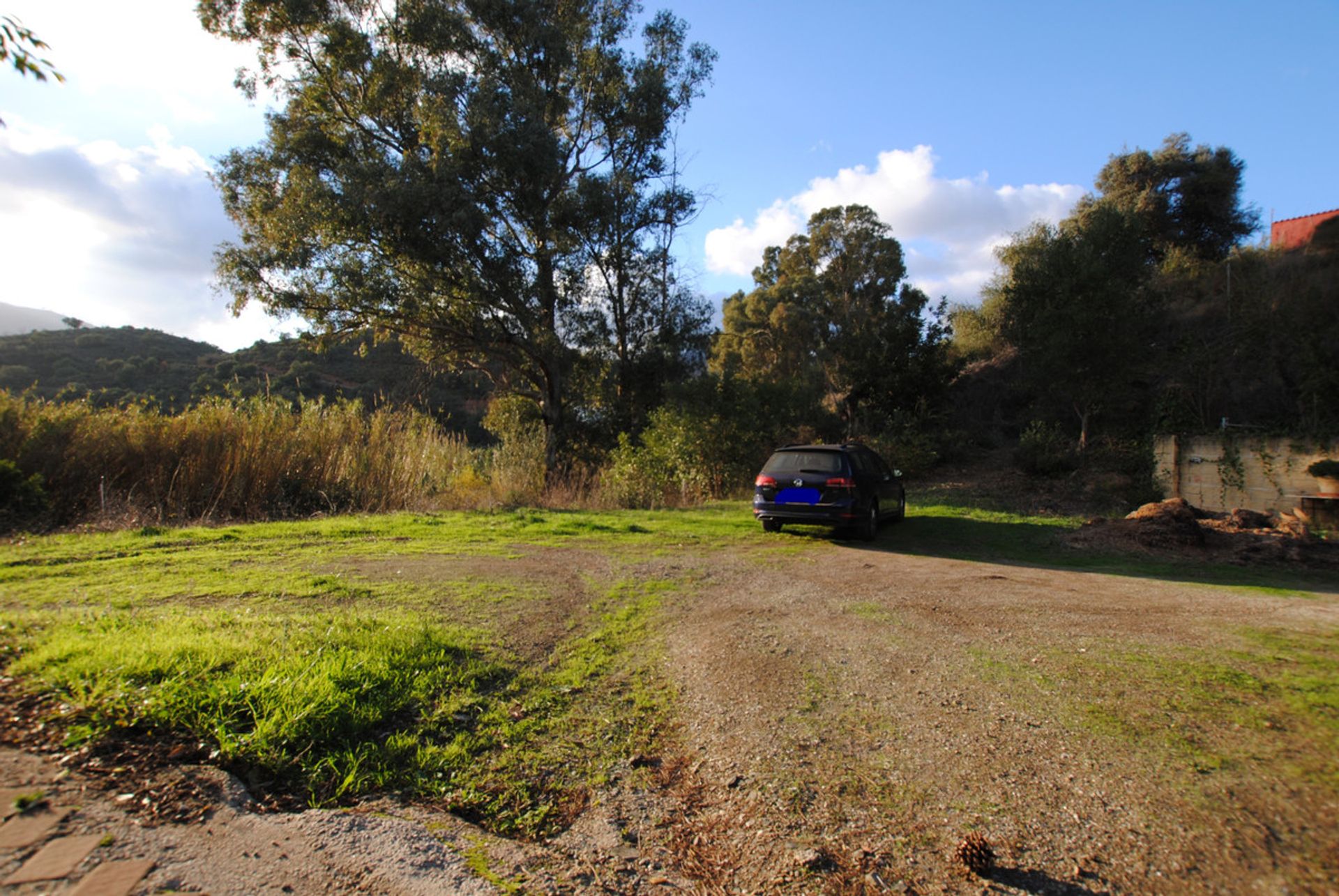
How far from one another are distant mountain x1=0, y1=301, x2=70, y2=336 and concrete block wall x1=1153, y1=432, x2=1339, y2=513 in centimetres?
5141

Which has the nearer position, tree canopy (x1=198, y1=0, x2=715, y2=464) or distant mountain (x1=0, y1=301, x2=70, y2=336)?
tree canopy (x1=198, y1=0, x2=715, y2=464)

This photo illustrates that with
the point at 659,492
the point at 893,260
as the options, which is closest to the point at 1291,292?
the point at 893,260

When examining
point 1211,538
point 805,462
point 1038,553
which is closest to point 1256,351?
point 1211,538

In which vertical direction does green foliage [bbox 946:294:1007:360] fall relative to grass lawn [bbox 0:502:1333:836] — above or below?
above

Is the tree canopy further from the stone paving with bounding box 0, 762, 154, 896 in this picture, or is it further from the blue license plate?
the stone paving with bounding box 0, 762, 154, 896

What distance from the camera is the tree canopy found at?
61.5ft

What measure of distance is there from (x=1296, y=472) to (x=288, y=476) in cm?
1816

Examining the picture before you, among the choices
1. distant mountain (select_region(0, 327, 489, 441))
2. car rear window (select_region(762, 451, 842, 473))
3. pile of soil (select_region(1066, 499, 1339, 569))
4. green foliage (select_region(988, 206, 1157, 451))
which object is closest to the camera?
pile of soil (select_region(1066, 499, 1339, 569))

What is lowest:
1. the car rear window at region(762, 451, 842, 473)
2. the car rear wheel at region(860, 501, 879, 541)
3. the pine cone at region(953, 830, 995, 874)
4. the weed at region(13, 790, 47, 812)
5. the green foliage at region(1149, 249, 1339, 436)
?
the pine cone at region(953, 830, 995, 874)

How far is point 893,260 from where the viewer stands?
1166 inches

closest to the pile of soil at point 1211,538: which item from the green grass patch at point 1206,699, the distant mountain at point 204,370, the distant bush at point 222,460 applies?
the green grass patch at point 1206,699

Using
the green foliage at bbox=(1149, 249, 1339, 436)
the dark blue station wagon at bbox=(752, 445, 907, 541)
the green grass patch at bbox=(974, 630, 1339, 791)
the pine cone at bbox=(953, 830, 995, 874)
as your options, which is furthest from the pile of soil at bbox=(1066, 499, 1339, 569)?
the pine cone at bbox=(953, 830, 995, 874)

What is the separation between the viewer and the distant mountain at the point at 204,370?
28.0 metres

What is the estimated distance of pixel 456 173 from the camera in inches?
758
